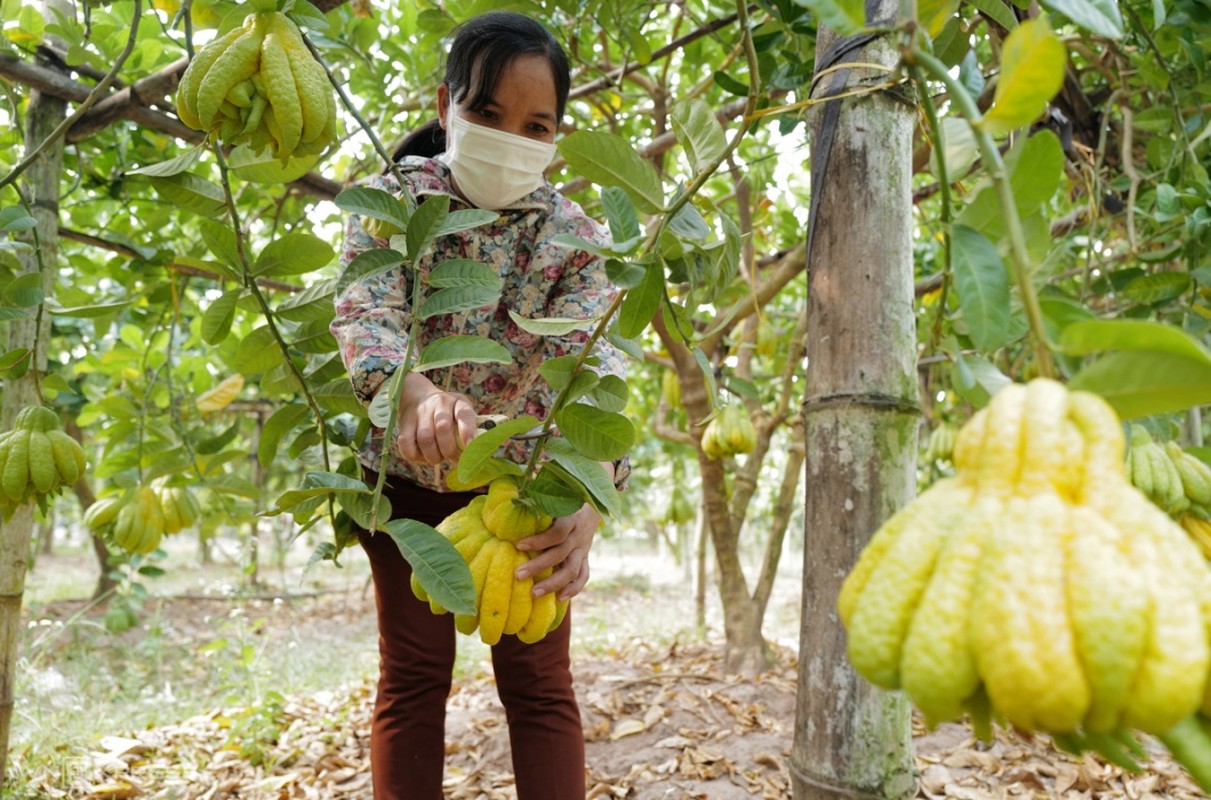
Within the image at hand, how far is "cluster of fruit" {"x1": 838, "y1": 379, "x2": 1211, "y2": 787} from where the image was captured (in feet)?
1.29

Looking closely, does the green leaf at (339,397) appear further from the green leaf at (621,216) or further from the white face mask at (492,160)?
the green leaf at (621,216)

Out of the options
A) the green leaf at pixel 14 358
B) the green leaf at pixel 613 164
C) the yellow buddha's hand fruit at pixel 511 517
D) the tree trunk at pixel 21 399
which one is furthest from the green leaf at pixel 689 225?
the tree trunk at pixel 21 399

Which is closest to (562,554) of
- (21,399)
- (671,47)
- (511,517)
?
(511,517)

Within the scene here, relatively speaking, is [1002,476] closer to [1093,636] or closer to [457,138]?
[1093,636]

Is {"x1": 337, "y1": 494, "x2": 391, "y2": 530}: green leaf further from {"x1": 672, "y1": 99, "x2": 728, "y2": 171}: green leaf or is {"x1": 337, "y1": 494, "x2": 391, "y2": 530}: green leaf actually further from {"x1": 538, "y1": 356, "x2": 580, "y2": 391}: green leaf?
{"x1": 672, "y1": 99, "x2": 728, "y2": 171}: green leaf

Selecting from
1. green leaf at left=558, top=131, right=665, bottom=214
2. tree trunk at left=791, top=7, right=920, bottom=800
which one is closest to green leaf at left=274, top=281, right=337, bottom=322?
green leaf at left=558, top=131, right=665, bottom=214

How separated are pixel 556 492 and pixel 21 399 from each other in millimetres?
1328

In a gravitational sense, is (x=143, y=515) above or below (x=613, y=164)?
below

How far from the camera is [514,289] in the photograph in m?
1.62

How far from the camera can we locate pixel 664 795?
2.18 m

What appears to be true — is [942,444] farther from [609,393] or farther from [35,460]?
[35,460]

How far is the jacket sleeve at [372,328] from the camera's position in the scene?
1115 millimetres

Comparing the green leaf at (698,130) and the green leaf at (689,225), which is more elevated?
the green leaf at (698,130)

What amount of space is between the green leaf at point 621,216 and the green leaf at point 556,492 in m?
0.26
